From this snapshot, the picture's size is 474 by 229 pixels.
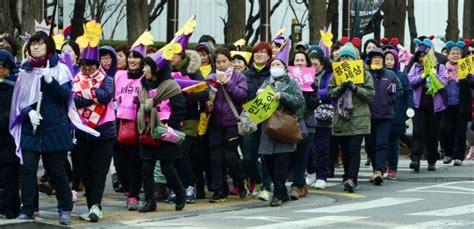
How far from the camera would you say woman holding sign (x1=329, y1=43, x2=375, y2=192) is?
16422 millimetres

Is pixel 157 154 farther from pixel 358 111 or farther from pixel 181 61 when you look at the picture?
pixel 358 111

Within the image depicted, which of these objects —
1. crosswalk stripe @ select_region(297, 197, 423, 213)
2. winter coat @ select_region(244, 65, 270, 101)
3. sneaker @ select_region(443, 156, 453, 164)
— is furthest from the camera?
sneaker @ select_region(443, 156, 453, 164)

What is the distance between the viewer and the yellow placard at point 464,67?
20.2m

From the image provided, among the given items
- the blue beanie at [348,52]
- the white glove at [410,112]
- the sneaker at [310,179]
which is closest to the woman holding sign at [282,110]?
the blue beanie at [348,52]

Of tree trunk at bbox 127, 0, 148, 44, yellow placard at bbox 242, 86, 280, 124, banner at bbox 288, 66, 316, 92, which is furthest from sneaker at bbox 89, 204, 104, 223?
tree trunk at bbox 127, 0, 148, 44

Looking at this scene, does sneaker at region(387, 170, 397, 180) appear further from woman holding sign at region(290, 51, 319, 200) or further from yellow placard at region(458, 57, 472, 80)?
yellow placard at region(458, 57, 472, 80)

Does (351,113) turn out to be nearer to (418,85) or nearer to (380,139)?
(380,139)

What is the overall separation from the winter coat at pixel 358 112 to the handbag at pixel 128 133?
3.25 m

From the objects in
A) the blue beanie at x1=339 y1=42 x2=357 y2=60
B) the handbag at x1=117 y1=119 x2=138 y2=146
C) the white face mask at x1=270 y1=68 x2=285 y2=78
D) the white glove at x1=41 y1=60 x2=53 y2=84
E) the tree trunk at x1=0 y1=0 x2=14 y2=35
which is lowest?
the handbag at x1=117 y1=119 x2=138 y2=146

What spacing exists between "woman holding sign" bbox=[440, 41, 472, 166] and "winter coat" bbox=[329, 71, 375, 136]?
3654mm

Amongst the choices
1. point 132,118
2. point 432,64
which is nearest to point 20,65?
point 132,118

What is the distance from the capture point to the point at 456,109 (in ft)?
67.3

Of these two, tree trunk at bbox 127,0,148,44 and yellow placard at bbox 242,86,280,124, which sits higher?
tree trunk at bbox 127,0,148,44

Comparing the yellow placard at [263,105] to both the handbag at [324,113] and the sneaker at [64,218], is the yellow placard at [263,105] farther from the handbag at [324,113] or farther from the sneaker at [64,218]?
the sneaker at [64,218]
